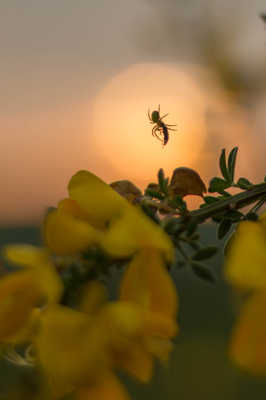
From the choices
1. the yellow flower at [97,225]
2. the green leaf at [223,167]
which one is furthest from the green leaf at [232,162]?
the yellow flower at [97,225]

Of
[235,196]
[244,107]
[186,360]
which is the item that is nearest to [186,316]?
[186,360]

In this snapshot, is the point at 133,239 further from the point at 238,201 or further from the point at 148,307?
the point at 238,201

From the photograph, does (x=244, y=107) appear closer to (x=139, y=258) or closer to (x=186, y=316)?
(x=139, y=258)

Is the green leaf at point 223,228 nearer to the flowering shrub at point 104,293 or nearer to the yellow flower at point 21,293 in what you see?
the flowering shrub at point 104,293

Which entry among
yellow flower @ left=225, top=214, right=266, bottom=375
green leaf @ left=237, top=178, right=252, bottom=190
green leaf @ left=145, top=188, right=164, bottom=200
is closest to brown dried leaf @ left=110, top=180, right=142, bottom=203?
green leaf @ left=145, top=188, right=164, bottom=200

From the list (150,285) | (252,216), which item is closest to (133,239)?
(150,285)

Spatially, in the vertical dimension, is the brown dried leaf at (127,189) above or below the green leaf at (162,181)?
below
